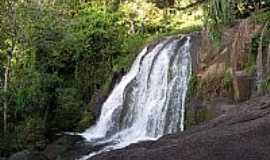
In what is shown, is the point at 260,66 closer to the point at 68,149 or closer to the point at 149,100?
the point at 149,100

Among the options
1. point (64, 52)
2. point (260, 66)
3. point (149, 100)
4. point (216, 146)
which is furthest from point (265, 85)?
point (64, 52)

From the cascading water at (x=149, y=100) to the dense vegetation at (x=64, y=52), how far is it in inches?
42.9

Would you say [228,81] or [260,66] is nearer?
[260,66]

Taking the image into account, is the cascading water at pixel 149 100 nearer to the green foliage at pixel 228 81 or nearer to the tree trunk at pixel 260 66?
the green foliage at pixel 228 81

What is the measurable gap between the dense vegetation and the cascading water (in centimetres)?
109

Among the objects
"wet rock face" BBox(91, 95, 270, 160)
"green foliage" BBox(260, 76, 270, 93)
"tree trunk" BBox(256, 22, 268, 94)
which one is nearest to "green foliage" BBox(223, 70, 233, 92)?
"tree trunk" BBox(256, 22, 268, 94)

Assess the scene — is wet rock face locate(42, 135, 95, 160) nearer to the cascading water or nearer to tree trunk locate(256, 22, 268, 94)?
the cascading water

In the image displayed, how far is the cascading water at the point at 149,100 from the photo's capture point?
1812 centimetres

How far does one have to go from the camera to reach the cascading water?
1812 centimetres

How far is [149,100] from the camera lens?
19391mm

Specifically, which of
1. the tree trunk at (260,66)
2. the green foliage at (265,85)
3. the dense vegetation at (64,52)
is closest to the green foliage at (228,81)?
the tree trunk at (260,66)

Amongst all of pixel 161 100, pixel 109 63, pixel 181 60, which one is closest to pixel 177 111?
pixel 161 100

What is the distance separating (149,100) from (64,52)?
6239 mm

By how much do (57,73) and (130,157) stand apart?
17.4 meters
